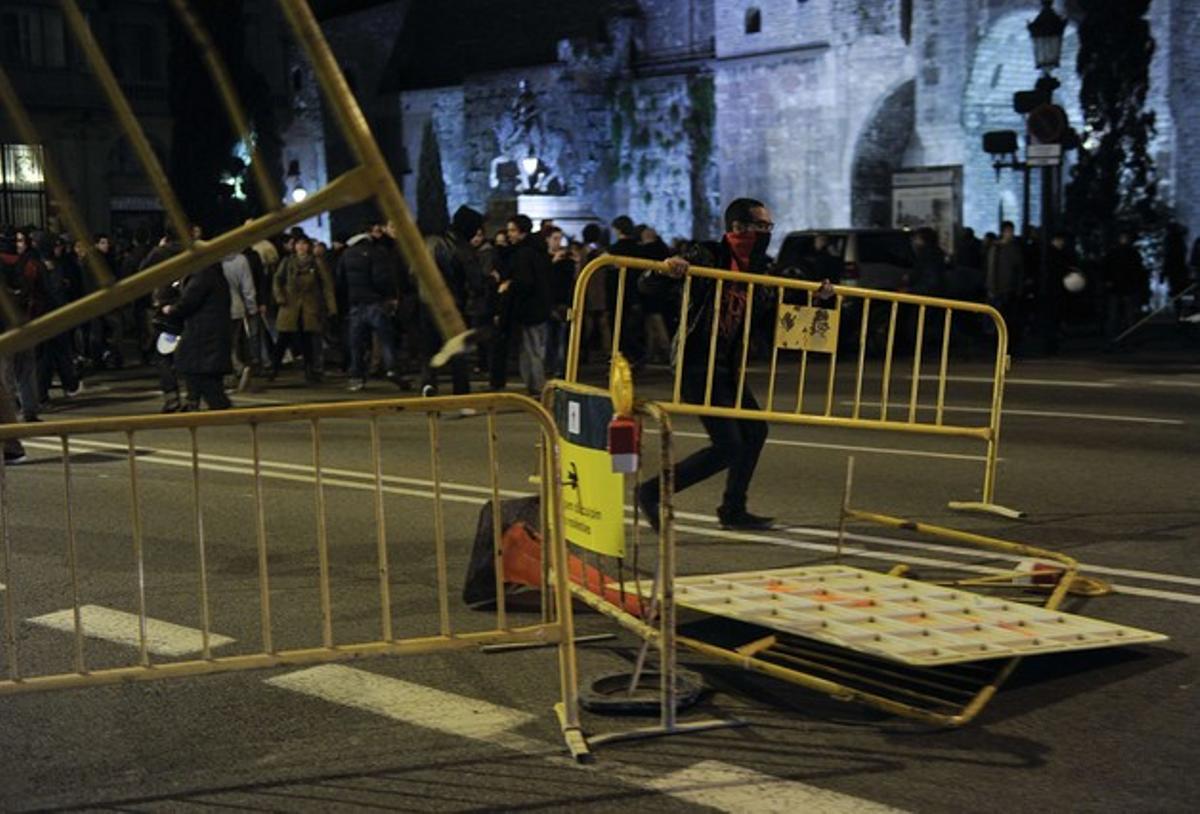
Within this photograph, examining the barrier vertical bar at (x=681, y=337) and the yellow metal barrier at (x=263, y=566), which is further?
the barrier vertical bar at (x=681, y=337)

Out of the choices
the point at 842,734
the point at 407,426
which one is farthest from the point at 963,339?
the point at 842,734

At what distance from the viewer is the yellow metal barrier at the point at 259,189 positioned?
13.1 ft

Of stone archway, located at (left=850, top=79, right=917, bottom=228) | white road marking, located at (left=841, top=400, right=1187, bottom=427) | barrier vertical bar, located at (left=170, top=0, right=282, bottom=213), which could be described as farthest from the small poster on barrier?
stone archway, located at (left=850, top=79, right=917, bottom=228)

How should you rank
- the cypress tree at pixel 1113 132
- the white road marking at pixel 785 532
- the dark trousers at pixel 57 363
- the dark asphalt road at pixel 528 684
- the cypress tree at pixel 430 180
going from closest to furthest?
the dark asphalt road at pixel 528 684
the white road marking at pixel 785 532
the dark trousers at pixel 57 363
the cypress tree at pixel 1113 132
the cypress tree at pixel 430 180

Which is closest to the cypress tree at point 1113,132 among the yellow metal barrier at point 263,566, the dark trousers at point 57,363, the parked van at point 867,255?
the parked van at point 867,255

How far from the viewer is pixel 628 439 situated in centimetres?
549

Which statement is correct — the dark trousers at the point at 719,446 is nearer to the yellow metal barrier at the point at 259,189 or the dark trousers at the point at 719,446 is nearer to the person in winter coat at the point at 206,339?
the yellow metal barrier at the point at 259,189

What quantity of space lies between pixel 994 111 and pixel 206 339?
981 inches

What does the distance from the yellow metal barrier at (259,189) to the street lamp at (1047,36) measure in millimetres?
19644

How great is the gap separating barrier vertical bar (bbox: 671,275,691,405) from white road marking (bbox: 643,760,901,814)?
12.9 ft

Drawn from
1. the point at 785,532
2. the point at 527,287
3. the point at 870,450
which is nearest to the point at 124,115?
the point at 785,532

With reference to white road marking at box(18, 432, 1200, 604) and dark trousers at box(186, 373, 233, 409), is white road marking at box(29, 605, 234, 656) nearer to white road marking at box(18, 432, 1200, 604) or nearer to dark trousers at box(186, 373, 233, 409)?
white road marking at box(18, 432, 1200, 604)

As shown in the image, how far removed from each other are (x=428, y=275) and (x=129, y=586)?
4.59 meters

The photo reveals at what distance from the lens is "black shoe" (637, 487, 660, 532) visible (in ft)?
27.7
